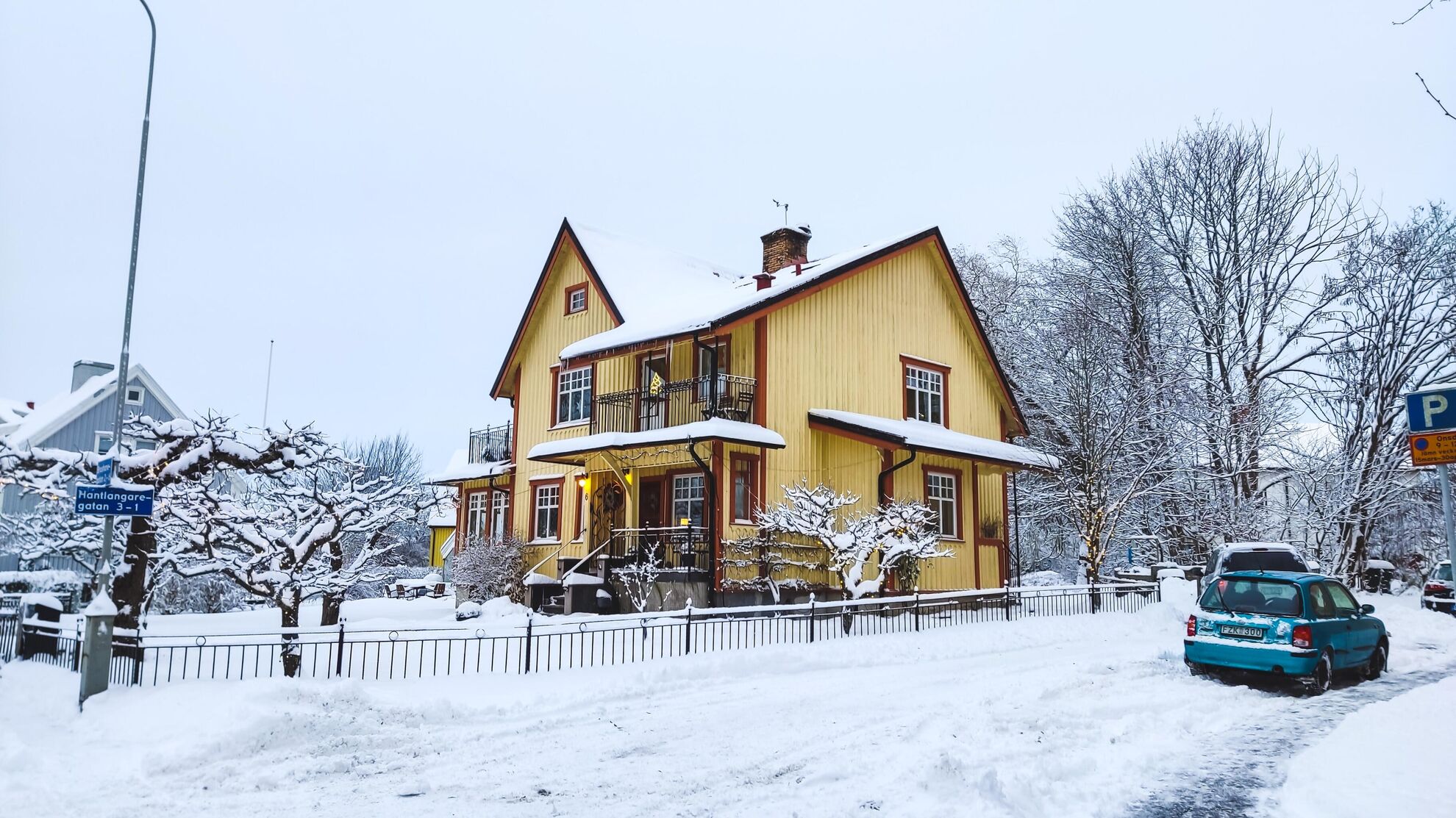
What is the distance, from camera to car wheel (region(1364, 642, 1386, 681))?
1293 cm

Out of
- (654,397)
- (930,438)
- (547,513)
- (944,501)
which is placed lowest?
(547,513)

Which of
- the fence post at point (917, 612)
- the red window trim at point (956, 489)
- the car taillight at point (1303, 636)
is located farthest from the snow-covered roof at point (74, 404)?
the car taillight at point (1303, 636)

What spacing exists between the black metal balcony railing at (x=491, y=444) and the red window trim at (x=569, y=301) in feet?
15.5

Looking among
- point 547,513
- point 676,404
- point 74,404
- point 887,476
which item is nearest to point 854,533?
point 887,476

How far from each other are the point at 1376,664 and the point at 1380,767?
7.02 m

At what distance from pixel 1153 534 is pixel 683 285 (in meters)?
17.5

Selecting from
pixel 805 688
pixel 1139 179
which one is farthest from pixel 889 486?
pixel 1139 179

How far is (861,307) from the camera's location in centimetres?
2428

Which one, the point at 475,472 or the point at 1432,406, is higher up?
the point at 475,472

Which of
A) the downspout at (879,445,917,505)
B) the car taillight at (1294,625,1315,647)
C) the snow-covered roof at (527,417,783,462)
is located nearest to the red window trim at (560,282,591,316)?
the snow-covered roof at (527,417,783,462)

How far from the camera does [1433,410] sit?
7785mm

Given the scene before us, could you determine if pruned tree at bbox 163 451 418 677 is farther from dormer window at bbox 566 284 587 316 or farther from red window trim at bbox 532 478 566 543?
dormer window at bbox 566 284 587 316

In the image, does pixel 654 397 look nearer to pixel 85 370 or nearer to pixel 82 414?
pixel 82 414

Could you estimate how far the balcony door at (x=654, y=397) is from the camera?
22938 millimetres
